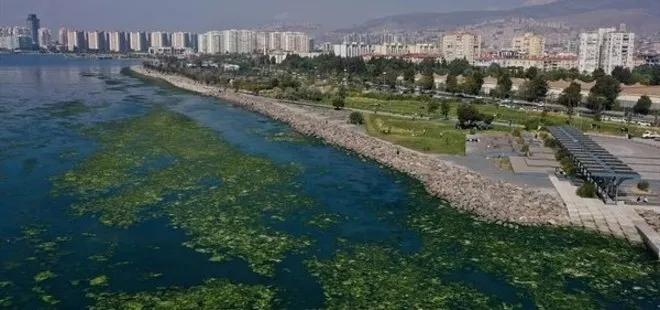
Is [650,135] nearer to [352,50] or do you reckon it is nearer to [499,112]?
[499,112]

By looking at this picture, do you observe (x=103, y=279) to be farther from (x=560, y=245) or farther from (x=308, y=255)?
(x=560, y=245)

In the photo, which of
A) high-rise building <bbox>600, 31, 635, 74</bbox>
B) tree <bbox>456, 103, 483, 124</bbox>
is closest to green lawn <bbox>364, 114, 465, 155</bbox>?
tree <bbox>456, 103, 483, 124</bbox>

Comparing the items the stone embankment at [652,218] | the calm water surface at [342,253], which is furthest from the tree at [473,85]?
the stone embankment at [652,218]

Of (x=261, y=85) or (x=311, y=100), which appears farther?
(x=261, y=85)

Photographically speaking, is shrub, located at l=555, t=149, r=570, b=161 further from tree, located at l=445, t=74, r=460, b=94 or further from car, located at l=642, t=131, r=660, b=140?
tree, located at l=445, t=74, r=460, b=94

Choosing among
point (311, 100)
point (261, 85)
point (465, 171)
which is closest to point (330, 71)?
point (261, 85)

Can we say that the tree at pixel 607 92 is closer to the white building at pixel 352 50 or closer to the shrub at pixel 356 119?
the shrub at pixel 356 119

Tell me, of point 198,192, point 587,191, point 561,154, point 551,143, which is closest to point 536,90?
point 551,143
